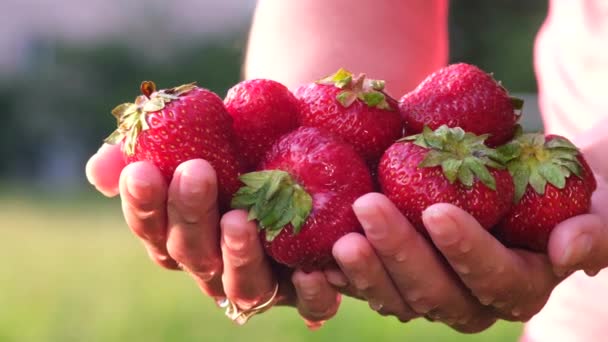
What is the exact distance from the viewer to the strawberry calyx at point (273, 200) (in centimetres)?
93

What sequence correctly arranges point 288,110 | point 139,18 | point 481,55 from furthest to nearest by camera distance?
point 139,18, point 481,55, point 288,110

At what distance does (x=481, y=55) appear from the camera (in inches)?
269

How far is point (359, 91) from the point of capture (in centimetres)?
104

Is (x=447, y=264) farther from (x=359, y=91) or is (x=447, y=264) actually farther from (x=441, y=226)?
(x=359, y=91)

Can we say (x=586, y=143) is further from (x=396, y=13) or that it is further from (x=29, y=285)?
(x=29, y=285)

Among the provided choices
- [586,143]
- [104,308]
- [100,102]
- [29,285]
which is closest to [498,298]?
[586,143]

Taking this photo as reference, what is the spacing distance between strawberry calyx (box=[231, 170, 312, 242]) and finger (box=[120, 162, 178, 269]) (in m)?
0.07

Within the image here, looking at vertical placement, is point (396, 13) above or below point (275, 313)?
above

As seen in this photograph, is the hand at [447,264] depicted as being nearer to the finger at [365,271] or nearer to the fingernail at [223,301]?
the finger at [365,271]

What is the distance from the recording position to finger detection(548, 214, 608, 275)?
93 centimetres

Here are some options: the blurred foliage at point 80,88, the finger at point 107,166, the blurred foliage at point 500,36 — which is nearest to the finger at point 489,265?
the finger at point 107,166

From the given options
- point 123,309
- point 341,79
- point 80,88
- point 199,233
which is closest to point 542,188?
point 341,79

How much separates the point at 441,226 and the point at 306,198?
142mm

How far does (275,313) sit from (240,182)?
205cm
